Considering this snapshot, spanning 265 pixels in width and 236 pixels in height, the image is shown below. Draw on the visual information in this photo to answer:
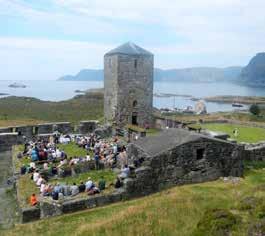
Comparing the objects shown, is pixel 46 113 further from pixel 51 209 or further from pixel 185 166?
pixel 51 209

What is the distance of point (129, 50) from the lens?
30984mm

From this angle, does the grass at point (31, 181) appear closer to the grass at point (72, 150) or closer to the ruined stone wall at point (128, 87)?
the grass at point (72, 150)

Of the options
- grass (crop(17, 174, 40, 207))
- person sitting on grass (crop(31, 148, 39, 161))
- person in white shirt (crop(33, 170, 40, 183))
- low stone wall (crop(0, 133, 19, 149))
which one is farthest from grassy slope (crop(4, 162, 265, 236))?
low stone wall (crop(0, 133, 19, 149))

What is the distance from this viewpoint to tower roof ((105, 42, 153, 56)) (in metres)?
30.7

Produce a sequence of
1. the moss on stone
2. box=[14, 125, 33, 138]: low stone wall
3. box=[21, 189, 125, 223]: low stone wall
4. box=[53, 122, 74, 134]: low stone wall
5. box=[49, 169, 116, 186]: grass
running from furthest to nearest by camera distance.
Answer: box=[53, 122, 74, 134]: low stone wall, box=[14, 125, 33, 138]: low stone wall, box=[49, 169, 116, 186]: grass, box=[21, 189, 125, 223]: low stone wall, the moss on stone

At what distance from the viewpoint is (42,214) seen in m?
14.9

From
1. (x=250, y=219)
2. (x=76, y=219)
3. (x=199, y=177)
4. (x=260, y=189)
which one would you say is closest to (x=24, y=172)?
A: (x=76, y=219)

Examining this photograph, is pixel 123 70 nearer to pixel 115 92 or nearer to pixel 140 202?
pixel 115 92

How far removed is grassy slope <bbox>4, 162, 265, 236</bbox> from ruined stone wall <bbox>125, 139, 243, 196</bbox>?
0.67m

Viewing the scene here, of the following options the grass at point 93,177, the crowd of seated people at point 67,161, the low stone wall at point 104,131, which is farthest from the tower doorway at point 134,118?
the grass at point 93,177

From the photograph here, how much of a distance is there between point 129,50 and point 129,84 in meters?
2.49

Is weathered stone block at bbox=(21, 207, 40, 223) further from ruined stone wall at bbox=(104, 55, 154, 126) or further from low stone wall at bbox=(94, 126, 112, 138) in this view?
ruined stone wall at bbox=(104, 55, 154, 126)

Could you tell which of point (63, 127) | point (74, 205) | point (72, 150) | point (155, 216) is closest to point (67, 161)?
point (72, 150)

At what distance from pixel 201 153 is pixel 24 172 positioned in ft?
27.6
